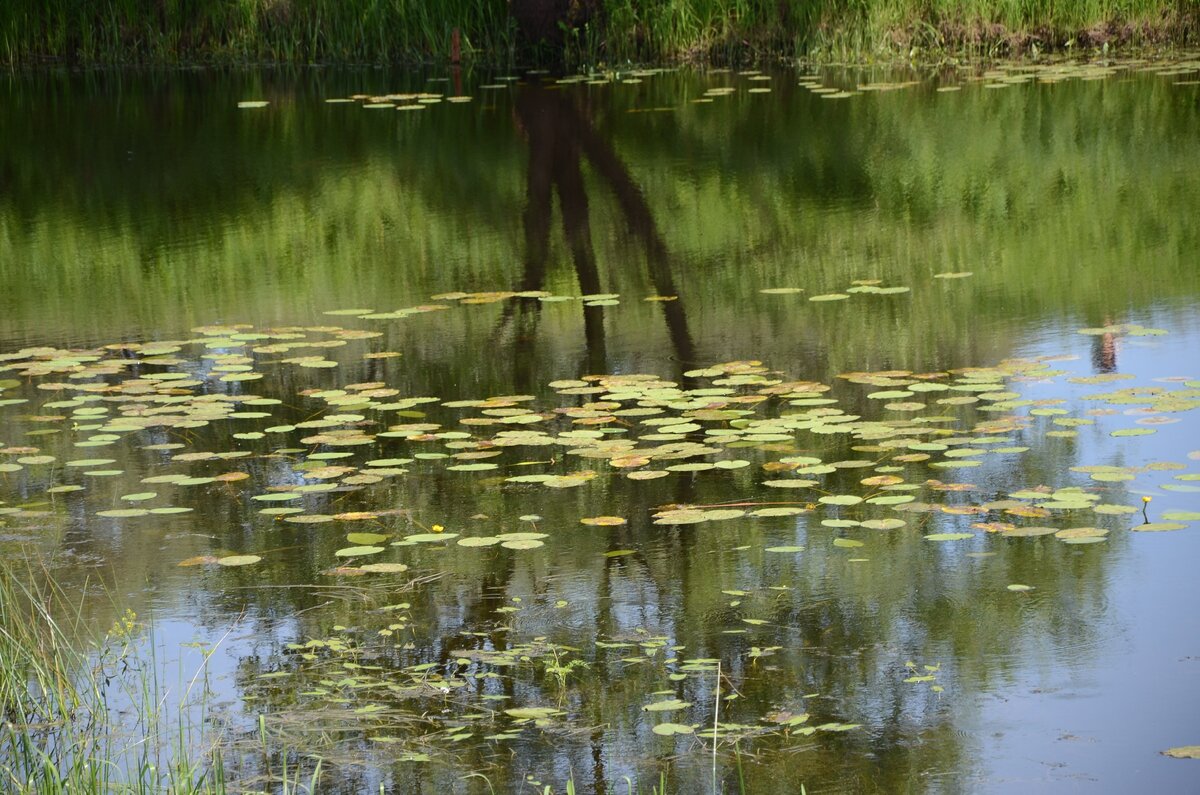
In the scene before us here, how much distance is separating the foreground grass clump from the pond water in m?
0.08

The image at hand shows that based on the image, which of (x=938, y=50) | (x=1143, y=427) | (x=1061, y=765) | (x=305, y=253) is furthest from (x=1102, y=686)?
(x=938, y=50)

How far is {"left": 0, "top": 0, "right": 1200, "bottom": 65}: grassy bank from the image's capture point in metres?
14.7

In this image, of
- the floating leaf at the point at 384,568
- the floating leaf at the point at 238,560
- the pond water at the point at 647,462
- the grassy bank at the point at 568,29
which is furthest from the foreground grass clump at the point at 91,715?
the grassy bank at the point at 568,29

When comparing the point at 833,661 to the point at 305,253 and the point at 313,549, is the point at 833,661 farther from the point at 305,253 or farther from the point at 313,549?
the point at 305,253

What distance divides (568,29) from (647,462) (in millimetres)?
11372

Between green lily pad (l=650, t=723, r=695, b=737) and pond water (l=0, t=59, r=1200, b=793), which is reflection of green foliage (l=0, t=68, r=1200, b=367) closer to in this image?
pond water (l=0, t=59, r=1200, b=793)

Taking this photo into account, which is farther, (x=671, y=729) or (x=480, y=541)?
(x=480, y=541)

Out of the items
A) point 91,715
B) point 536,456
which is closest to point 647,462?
point 536,456

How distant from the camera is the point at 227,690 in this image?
3.55 m

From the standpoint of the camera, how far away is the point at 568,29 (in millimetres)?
15633

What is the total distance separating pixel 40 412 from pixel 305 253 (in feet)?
10.2

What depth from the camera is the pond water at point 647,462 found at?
3.34 m

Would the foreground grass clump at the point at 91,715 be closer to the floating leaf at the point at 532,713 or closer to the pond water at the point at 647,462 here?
the pond water at the point at 647,462

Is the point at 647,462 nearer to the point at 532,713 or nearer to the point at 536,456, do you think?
the point at 536,456
